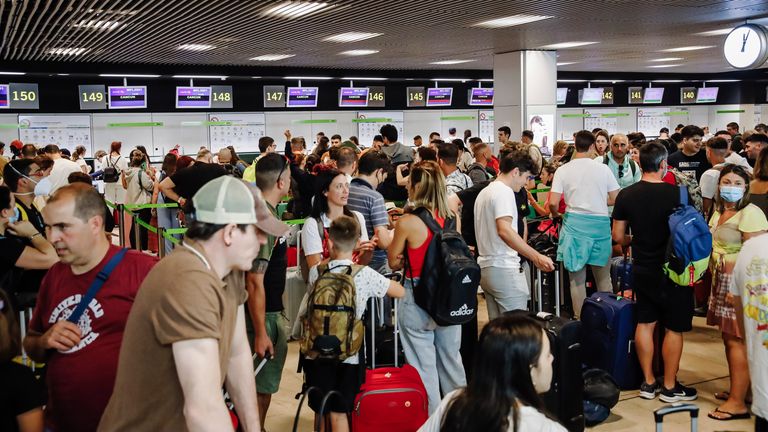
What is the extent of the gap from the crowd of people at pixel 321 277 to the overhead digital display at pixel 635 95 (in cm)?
1818

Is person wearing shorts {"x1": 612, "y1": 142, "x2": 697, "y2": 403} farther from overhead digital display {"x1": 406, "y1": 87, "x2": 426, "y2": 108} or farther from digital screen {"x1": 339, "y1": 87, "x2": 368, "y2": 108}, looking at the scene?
overhead digital display {"x1": 406, "y1": 87, "x2": 426, "y2": 108}

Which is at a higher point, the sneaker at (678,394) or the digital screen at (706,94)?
the digital screen at (706,94)

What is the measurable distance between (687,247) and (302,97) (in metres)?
16.1

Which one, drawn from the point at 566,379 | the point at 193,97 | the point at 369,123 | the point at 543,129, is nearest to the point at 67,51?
the point at 193,97

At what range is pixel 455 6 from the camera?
9578 millimetres

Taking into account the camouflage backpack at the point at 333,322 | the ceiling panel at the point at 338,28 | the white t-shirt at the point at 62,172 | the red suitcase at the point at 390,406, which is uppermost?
the ceiling panel at the point at 338,28

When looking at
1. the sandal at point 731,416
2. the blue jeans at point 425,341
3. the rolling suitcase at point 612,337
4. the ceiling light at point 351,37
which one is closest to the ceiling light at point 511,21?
the ceiling light at point 351,37

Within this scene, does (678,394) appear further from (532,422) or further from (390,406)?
(532,422)

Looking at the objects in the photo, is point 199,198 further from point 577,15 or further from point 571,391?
point 577,15

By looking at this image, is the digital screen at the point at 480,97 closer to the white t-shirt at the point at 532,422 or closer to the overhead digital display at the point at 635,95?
the overhead digital display at the point at 635,95

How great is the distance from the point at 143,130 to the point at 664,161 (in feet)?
50.5

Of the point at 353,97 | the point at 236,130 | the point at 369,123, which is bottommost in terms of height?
the point at 236,130

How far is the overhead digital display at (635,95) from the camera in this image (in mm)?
26275

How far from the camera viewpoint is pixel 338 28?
1155 centimetres
